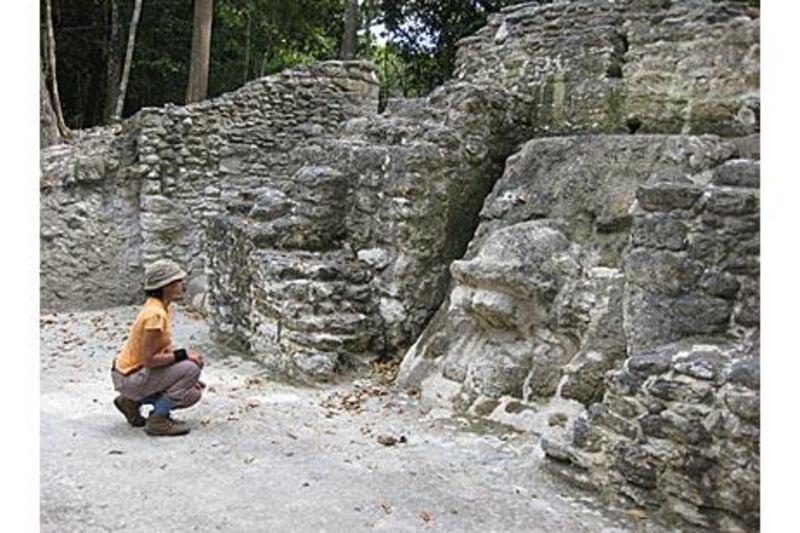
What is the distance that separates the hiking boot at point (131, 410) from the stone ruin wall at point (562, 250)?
1888 millimetres

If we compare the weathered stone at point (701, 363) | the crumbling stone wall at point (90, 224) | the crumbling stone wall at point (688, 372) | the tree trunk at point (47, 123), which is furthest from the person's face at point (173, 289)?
the tree trunk at point (47, 123)

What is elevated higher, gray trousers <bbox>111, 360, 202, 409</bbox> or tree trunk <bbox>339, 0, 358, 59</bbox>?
tree trunk <bbox>339, 0, 358, 59</bbox>

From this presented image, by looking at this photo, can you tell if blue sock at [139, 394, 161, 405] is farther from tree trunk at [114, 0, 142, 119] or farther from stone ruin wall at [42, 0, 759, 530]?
tree trunk at [114, 0, 142, 119]

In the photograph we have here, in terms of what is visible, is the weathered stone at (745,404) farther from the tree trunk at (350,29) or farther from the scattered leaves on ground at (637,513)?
the tree trunk at (350,29)

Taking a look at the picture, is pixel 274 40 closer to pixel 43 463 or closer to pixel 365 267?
pixel 365 267

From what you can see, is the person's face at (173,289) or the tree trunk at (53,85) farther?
the tree trunk at (53,85)

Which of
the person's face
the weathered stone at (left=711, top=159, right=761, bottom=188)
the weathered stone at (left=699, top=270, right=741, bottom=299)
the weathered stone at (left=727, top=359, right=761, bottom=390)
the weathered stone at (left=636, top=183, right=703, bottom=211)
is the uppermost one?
the weathered stone at (left=711, top=159, right=761, bottom=188)

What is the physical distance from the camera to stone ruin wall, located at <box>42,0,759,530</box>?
434cm

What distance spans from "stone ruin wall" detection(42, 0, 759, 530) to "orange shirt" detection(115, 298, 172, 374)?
2097 mm

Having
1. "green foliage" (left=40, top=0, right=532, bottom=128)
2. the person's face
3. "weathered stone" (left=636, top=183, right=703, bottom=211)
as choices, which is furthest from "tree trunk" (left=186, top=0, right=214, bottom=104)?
"weathered stone" (left=636, top=183, right=703, bottom=211)

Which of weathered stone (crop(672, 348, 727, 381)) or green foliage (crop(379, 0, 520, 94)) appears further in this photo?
green foliage (crop(379, 0, 520, 94))

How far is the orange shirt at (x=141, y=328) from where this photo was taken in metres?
5.30

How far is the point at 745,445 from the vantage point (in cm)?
388

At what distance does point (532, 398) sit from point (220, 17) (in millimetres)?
16086
